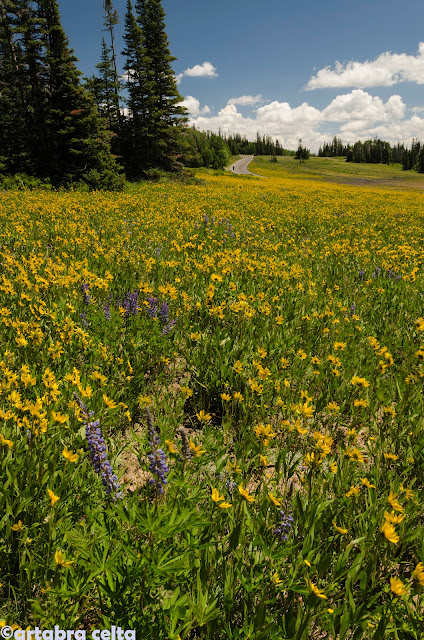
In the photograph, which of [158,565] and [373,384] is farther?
[373,384]

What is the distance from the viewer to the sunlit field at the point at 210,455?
5.29 feet

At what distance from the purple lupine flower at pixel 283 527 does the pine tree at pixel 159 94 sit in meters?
30.0

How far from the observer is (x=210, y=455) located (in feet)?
8.59

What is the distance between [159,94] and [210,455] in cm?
3485

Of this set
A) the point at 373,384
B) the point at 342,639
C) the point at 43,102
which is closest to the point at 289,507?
the point at 342,639

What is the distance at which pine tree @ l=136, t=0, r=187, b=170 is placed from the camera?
28.1 m

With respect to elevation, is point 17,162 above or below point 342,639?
above

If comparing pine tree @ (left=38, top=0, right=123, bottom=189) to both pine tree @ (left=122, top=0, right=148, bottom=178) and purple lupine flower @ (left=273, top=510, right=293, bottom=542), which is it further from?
purple lupine flower @ (left=273, top=510, right=293, bottom=542)

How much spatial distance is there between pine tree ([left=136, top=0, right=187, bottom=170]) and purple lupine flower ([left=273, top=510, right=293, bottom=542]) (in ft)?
98.4

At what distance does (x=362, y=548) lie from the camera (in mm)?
1883

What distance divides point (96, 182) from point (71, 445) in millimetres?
19510

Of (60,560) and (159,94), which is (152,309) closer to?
(60,560)

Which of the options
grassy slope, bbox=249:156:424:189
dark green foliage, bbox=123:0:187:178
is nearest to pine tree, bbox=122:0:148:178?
dark green foliage, bbox=123:0:187:178

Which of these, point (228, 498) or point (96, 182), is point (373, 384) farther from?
point (96, 182)
